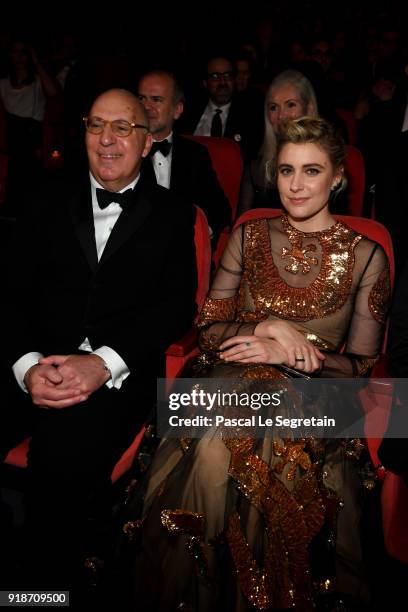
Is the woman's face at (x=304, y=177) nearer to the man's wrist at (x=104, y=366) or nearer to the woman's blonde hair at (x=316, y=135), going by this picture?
the woman's blonde hair at (x=316, y=135)

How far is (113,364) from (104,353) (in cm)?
5

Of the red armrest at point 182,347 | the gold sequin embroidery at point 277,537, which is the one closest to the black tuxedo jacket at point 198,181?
the red armrest at point 182,347

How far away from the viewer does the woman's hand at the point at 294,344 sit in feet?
6.57

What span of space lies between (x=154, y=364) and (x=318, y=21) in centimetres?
703

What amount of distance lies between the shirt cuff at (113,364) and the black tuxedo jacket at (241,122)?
3.18m

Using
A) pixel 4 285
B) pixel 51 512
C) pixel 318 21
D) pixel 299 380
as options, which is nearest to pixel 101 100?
pixel 4 285

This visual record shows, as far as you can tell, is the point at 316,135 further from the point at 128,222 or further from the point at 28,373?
the point at 28,373

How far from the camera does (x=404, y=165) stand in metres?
3.14

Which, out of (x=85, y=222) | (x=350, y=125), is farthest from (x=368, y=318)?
(x=350, y=125)

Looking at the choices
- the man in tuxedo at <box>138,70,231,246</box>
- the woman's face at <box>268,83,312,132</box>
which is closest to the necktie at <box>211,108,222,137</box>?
the man in tuxedo at <box>138,70,231,246</box>

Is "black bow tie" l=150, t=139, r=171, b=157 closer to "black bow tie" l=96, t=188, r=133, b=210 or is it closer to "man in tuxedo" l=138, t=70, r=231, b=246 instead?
"man in tuxedo" l=138, t=70, r=231, b=246

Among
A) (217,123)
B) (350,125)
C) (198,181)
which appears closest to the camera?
(198,181)

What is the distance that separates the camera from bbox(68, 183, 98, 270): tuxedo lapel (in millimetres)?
2189

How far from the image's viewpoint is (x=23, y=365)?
211 cm
